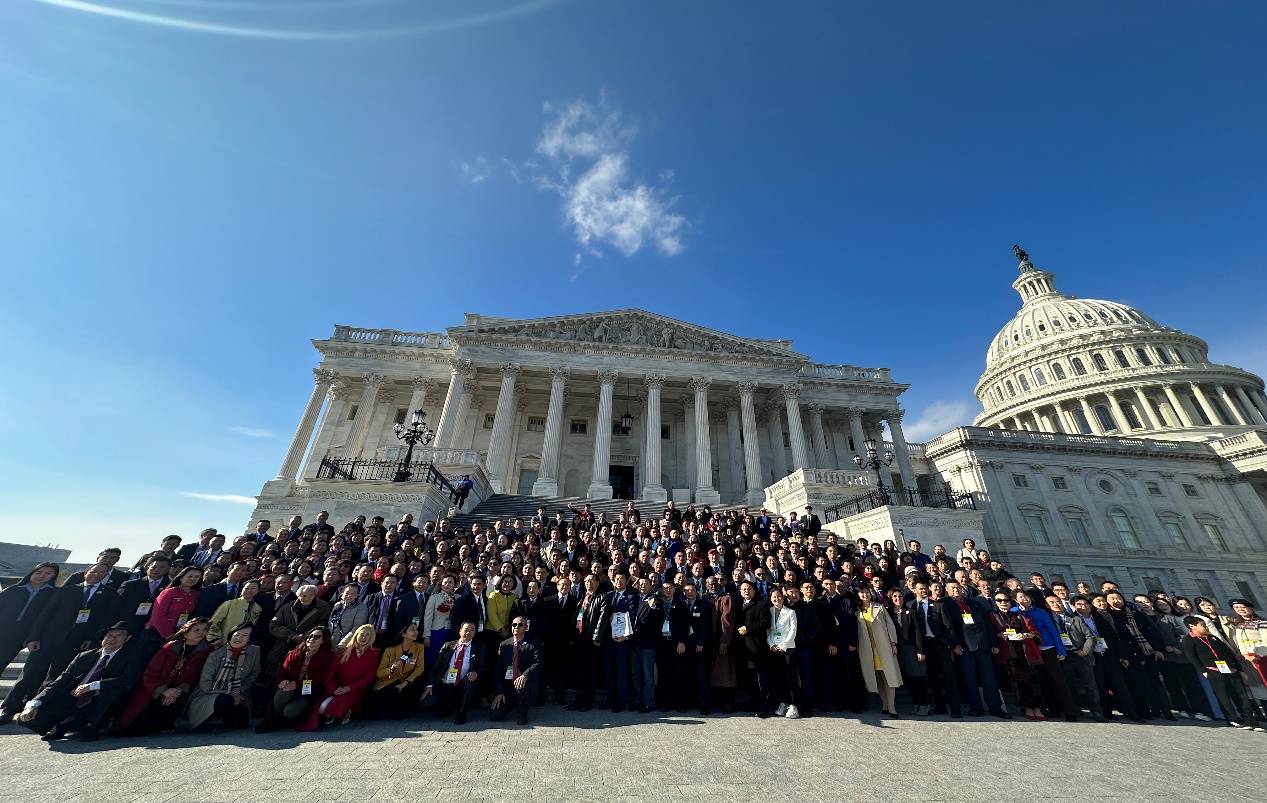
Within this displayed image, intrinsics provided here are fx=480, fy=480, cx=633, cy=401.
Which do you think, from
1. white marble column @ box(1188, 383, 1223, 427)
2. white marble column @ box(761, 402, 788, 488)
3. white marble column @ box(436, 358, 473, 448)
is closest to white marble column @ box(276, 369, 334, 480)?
white marble column @ box(436, 358, 473, 448)

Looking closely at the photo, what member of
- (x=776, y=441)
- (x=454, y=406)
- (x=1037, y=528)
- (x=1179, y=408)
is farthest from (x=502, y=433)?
(x=1179, y=408)

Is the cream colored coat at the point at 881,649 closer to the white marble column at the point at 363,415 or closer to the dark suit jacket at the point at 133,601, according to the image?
the dark suit jacket at the point at 133,601

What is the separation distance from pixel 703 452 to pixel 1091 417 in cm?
5225

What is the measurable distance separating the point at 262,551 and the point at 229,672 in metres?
5.45

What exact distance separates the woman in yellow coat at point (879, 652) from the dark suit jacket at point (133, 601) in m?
10.1

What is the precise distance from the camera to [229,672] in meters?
5.83

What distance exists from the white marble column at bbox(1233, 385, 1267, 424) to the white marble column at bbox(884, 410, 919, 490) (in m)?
47.6

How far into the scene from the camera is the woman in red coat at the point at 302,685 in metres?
5.64

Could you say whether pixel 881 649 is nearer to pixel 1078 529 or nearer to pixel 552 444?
pixel 552 444

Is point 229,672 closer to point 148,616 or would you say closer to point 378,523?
point 148,616

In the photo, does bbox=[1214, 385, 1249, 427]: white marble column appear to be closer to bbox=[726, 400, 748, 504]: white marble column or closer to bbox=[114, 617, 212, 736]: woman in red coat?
bbox=[726, 400, 748, 504]: white marble column

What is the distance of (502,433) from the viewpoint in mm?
27688

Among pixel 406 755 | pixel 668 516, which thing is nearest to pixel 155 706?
pixel 406 755

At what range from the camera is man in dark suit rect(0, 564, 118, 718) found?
19.7 feet
